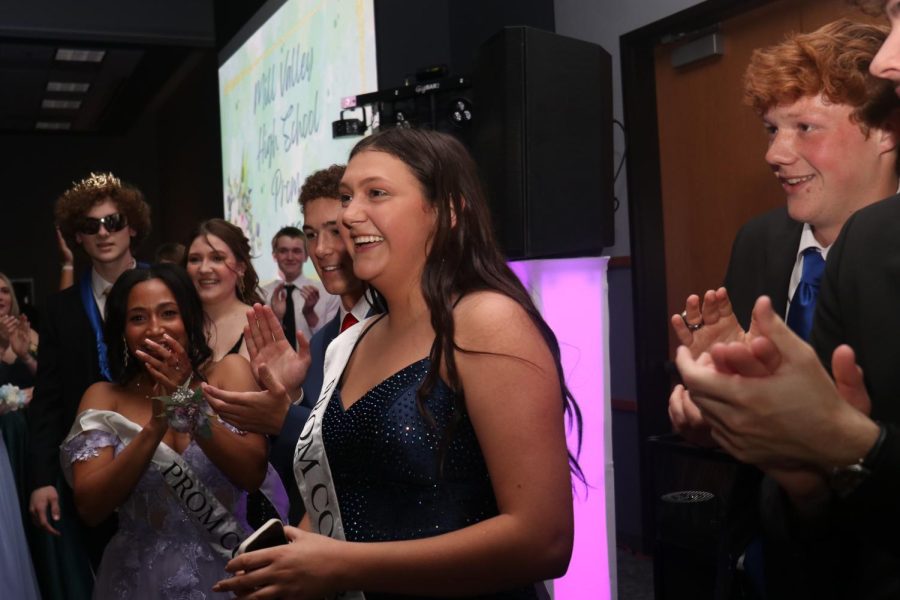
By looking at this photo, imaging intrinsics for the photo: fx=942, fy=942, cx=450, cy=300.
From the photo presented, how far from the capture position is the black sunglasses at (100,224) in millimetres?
3119

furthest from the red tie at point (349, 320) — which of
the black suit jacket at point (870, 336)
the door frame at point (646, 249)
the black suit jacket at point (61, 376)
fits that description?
the door frame at point (646, 249)

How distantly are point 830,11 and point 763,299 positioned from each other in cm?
276

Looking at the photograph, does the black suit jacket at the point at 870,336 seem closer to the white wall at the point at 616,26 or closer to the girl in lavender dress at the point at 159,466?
the girl in lavender dress at the point at 159,466

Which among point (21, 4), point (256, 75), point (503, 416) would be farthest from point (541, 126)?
point (21, 4)

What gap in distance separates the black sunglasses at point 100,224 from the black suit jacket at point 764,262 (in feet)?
6.84

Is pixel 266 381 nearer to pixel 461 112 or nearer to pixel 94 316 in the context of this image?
pixel 461 112

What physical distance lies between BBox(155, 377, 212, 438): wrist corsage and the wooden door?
2.29 meters

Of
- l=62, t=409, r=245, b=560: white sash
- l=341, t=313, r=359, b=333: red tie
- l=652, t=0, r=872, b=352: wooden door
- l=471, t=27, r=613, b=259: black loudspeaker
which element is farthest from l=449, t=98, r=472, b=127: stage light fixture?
l=652, t=0, r=872, b=352: wooden door

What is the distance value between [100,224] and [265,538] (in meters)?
2.10

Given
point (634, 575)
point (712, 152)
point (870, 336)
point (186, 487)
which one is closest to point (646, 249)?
point (712, 152)

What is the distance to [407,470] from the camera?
1317mm

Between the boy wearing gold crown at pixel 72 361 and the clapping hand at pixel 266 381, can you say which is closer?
the clapping hand at pixel 266 381

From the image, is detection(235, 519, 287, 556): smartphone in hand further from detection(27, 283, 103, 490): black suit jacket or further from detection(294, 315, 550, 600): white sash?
detection(27, 283, 103, 490): black suit jacket

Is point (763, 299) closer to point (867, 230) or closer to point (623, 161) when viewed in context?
Result: point (867, 230)
